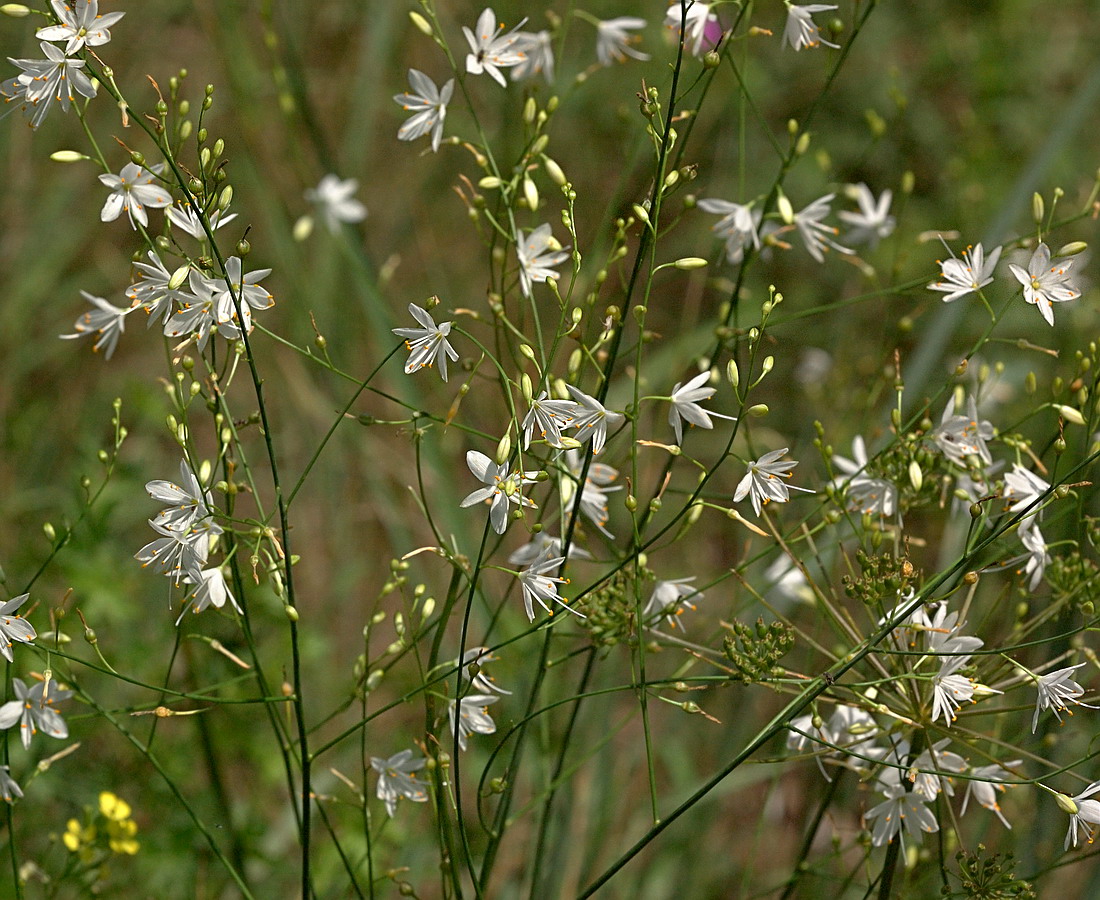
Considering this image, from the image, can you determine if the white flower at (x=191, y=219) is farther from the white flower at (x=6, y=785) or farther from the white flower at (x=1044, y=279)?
the white flower at (x=1044, y=279)

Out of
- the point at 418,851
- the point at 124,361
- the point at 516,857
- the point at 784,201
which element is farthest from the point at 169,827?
the point at 124,361

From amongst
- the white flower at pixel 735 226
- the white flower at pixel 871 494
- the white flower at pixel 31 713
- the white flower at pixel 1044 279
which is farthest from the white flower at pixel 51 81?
the white flower at pixel 1044 279

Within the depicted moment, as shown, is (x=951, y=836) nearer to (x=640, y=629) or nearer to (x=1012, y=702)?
(x=1012, y=702)

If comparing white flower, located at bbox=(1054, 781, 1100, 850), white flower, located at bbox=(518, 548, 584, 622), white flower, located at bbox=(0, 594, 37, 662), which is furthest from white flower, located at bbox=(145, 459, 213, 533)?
white flower, located at bbox=(1054, 781, 1100, 850)

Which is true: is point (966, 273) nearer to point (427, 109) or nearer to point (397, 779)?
point (427, 109)

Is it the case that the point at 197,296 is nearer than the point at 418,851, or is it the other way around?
the point at 197,296

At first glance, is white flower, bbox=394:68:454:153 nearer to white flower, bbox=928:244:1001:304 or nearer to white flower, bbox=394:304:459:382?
white flower, bbox=394:304:459:382
